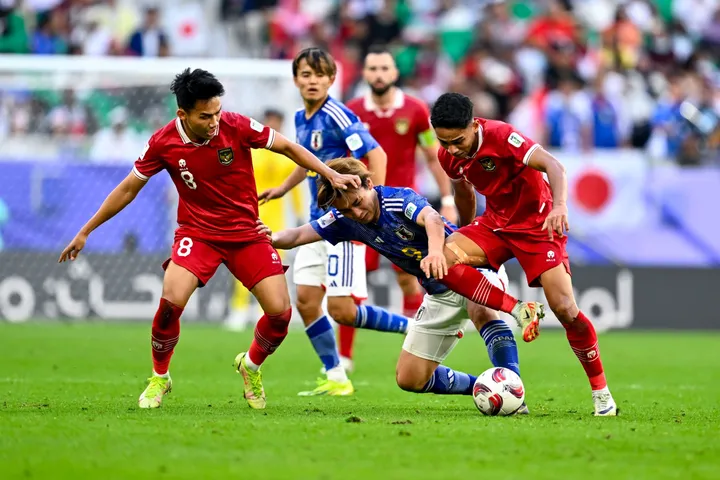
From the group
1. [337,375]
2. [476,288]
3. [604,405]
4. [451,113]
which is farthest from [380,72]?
[604,405]

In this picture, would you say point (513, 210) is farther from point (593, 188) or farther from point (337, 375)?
point (593, 188)

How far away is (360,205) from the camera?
23.4 ft

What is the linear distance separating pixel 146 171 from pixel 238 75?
8.48 m

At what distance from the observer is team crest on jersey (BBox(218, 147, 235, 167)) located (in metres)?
7.54

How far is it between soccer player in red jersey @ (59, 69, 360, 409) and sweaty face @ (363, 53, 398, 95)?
3215 millimetres

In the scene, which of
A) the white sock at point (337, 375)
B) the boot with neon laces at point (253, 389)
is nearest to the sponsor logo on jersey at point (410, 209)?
the boot with neon laces at point (253, 389)

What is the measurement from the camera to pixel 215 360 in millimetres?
11500

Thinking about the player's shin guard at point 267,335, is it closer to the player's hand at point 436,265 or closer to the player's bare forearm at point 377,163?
the player's hand at point 436,265

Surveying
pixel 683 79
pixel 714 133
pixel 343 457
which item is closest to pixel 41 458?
pixel 343 457

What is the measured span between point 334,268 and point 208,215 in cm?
190

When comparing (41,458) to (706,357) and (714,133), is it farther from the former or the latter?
(714,133)

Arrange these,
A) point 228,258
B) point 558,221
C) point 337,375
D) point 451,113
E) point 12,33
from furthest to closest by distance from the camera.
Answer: point 12,33 < point 337,375 < point 228,258 < point 451,113 < point 558,221

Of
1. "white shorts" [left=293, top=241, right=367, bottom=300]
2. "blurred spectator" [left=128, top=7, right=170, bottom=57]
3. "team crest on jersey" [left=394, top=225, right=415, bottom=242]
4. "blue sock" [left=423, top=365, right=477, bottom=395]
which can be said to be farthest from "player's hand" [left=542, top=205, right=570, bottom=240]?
"blurred spectator" [left=128, top=7, right=170, bottom=57]

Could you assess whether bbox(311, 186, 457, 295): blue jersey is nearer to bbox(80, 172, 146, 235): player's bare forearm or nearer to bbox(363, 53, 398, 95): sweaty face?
bbox(80, 172, 146, 235): player's bare forearm
